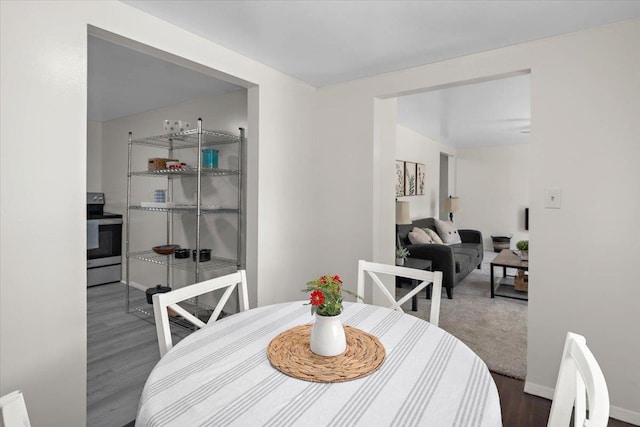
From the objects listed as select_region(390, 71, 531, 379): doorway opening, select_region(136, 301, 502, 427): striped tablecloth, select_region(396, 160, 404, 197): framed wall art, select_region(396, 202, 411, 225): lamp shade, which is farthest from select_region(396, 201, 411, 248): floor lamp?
select_region(136, 301, 502, 427): striped tablecloth

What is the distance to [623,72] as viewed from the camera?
6.56ft

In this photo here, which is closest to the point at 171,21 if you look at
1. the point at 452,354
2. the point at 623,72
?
the point at 452,354

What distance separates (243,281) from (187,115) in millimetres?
2693

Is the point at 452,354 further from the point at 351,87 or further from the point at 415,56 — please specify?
the point at 351,87

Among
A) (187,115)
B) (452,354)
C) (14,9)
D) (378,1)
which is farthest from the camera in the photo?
(187,115)

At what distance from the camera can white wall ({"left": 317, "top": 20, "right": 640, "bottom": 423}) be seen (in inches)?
78.5

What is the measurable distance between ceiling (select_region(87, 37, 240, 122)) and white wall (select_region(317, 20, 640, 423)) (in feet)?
7.61

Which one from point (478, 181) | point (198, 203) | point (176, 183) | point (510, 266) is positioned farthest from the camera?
point (478, 181)

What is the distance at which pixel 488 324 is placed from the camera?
11.2 feet

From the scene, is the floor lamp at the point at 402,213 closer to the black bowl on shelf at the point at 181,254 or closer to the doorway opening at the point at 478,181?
the doorway opening at the point at 478,181

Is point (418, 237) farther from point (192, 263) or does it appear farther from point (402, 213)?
point (192, 263)

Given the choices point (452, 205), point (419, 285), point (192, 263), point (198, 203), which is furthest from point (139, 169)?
point (452, 205)

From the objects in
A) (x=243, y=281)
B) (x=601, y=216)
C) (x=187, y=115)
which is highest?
(x=187, y=115)

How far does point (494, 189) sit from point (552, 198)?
604 centimetres
